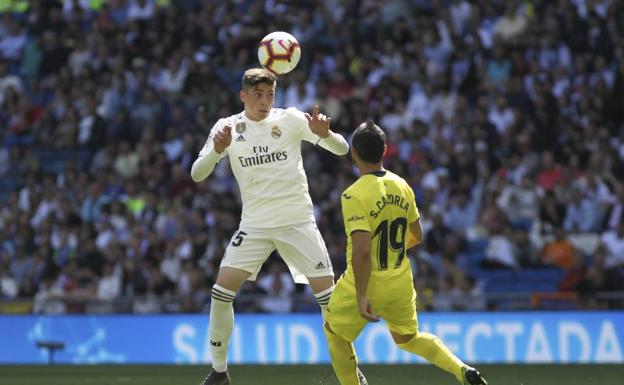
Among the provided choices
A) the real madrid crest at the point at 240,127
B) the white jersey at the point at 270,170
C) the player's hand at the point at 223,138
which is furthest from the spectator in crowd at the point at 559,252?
the player's hand at the point at 223,138

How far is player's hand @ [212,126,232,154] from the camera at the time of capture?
9953mm

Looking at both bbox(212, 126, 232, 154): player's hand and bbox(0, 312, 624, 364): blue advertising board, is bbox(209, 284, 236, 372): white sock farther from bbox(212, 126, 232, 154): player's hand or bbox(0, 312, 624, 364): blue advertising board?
bbox(0, 312, 624, 364): blue advertising board

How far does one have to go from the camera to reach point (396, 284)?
8570 mm

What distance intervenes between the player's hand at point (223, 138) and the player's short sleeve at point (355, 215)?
1829 millimetres

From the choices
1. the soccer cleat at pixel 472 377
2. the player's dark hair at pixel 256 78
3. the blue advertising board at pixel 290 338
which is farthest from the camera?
the blue advertising board at pixel 290 338

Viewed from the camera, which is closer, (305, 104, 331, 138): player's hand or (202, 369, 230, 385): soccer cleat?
(305, 104, 331, 138): player's hand

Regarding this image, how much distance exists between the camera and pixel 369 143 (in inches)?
334

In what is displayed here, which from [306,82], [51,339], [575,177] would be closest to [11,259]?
[51,339]

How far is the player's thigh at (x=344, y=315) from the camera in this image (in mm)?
8609

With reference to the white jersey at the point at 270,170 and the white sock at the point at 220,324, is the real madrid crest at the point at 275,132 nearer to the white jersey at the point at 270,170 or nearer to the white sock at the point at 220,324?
the white jersey at the point at 270,170

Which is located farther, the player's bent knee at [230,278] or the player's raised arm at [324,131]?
the player's bent knee at [230,278]

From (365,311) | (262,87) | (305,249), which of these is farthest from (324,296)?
(365,311)

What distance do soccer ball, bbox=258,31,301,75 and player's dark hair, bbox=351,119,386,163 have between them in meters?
2.55

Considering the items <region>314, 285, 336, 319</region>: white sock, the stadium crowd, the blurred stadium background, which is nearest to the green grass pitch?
the blurred stadium background
